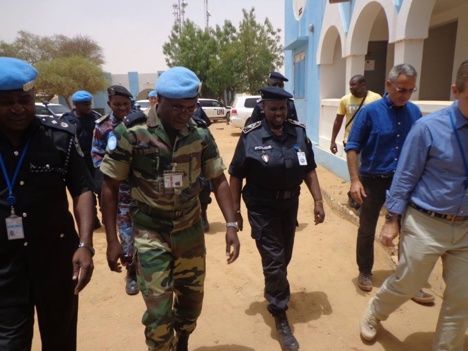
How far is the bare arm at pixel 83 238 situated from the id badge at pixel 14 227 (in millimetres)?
281

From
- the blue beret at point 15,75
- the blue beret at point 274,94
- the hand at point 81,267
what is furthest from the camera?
the blue beret at point 274,94

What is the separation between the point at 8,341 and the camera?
1.75 metres

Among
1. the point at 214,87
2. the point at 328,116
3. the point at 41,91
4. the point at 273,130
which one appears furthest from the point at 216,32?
the point at 273,130

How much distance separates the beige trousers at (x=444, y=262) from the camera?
2.28m

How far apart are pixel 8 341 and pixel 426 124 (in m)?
2.57

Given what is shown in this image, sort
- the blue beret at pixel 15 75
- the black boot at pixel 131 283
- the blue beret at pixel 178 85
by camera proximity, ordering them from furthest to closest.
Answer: the black boot at pixel 131 283, the blue beret at pixel 178 85, the blue beret at pixel 15 75

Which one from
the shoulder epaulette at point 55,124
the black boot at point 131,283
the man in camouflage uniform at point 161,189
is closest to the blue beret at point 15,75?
the shoulder epaulette at point 55,124

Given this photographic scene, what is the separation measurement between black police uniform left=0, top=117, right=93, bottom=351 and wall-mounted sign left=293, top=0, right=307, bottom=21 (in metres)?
9.79

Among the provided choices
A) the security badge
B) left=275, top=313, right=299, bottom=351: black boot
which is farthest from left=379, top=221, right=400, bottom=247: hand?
the security badge

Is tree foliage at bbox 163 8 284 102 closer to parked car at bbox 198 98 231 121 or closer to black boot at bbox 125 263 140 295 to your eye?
parked car at bbox 198 98 231 121

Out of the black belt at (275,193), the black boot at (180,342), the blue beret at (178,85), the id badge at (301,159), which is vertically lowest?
the black boot at (180,342)

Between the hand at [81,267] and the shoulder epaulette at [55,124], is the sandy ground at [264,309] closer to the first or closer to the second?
the hand at [81,267]

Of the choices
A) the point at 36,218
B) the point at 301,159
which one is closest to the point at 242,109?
the point at 301,159

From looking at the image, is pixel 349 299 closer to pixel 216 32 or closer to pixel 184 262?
pixel 184 262
